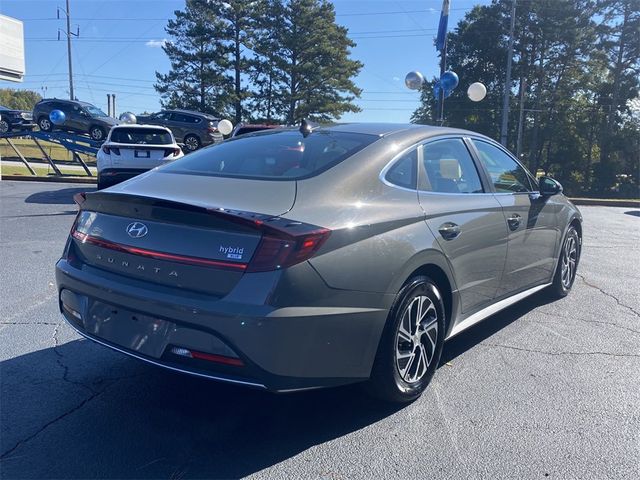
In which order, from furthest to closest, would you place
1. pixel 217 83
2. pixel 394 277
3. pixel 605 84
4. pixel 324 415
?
pixel 217 83
pixel 605 84
pixel 324 415
pixel 394 277

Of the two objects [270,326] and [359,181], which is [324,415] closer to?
[270,326]

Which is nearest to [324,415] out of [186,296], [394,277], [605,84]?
[394,277]

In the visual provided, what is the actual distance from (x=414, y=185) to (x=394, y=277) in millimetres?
738

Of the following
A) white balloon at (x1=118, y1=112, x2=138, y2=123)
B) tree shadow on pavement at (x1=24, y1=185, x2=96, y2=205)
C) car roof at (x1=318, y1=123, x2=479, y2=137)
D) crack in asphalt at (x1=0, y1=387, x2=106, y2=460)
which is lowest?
tree shadow on pavement at (x1=24, y1=185, x2=96, y2=205)

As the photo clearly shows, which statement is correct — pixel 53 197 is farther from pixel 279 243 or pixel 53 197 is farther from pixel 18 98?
pixel 18 98

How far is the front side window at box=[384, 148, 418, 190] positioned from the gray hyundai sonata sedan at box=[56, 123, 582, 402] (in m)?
0.01

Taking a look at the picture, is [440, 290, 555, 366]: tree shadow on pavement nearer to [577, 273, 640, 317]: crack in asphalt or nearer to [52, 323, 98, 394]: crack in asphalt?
[577, 273, 640, 317]: crack in asphalt

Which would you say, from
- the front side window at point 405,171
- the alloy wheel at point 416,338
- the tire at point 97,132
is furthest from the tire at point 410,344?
the tire at point 97,132

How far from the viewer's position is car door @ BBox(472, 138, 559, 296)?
172 inches

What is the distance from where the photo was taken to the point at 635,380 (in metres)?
3.76

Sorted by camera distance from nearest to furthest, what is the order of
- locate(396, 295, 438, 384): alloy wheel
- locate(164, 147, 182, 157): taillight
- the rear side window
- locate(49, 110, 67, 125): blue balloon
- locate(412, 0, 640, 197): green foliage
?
locate(396, 295, 438, 384): alloy wheel → locate(164, 147, 182, 157): taillight → locate(49, 110, 67, 125): blue balloon → the rear side window → locate(412, 0, 640, 197): green foliage

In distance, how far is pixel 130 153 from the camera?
39.7ft

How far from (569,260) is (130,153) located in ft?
30.5

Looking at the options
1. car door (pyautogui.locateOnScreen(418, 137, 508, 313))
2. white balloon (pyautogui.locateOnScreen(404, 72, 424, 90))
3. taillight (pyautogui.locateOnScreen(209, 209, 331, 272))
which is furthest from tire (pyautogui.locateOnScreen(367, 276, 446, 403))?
white balloon (pyautogui.locateOnScreen(404, 72, 424, 90))
